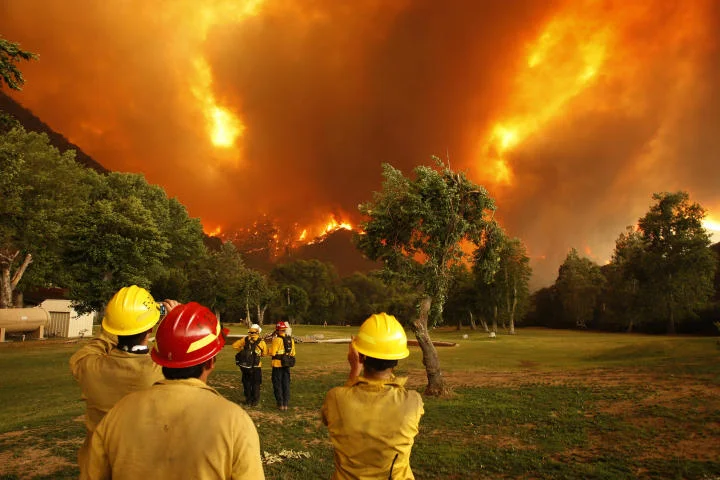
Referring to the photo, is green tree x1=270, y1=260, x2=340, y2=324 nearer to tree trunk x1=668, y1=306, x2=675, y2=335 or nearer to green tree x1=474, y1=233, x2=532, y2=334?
green tree x1=474, y1=233, x2=532, y2=334

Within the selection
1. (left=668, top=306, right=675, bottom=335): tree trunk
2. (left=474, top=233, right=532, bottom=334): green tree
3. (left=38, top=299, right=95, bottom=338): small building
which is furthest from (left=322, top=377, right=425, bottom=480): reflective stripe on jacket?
(left=668, top=306, right=675, bottom=335): tree trunk

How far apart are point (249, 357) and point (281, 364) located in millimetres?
1210

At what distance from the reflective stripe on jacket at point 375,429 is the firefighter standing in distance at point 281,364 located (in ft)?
36.1

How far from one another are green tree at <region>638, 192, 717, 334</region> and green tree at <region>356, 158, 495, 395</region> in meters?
55.5

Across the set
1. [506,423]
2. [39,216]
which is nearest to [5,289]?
[39,216]

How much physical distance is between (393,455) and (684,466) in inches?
367

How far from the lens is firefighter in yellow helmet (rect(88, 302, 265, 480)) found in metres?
2.62

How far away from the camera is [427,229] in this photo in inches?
687

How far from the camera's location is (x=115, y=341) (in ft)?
17.5

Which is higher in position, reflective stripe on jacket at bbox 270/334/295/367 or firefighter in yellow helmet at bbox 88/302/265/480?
firefighter in yellow helmet at bbox 88/302/265/480

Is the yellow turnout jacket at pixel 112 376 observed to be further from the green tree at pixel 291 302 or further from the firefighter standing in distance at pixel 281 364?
the green tree at pixel 291 302

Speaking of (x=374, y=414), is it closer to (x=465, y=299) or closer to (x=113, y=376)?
(x=113, y=376)

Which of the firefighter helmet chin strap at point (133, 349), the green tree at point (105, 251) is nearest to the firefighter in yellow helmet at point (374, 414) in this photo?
the firefighter helmet chin strap at point (133, 349)

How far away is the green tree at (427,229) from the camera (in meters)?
17.4
